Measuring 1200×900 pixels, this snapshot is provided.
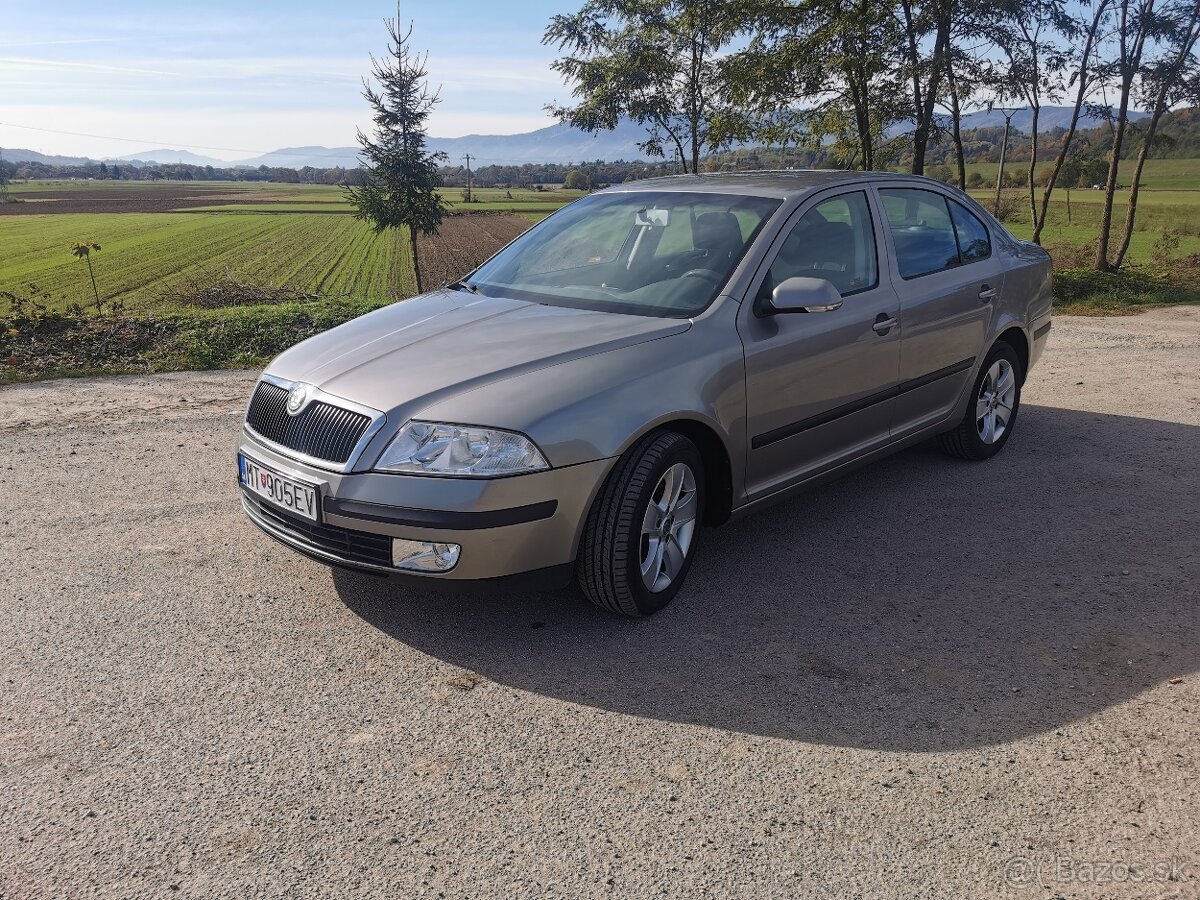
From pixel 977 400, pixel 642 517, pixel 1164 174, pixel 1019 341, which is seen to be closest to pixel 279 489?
pixel 642 517

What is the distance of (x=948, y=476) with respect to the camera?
18.6ft

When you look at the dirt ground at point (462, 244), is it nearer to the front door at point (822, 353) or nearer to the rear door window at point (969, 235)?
the rear door window at point (969, 235)

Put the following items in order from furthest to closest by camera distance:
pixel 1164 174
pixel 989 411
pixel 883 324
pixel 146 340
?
pixel 1164 174, pixel 146 340, pixel 989 411, pixel 883 324

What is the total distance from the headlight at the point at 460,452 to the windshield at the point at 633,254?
1.05 metres

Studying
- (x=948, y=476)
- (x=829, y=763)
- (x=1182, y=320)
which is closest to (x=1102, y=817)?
(x=829, y=763)

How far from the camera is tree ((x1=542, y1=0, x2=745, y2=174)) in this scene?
1803cm

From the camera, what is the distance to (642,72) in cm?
1839

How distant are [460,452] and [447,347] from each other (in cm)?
67

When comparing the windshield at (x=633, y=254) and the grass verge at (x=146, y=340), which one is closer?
the windshield at (x=633, y=254)

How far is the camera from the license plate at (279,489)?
136 inches

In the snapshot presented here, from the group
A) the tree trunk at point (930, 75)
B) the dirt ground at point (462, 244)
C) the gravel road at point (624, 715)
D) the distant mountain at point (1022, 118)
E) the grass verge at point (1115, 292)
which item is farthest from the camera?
the dirt ground at point (462, 244)

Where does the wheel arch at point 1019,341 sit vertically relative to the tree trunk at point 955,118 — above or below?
below

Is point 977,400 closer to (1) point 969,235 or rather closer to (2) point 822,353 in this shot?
(1) point 969,235

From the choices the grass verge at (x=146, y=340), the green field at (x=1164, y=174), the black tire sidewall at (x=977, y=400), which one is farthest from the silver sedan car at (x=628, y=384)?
the green field at (x=1164, y=174)
